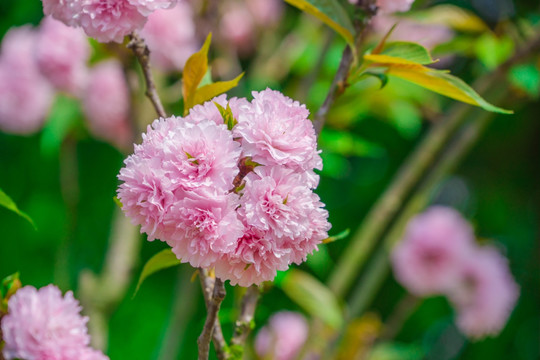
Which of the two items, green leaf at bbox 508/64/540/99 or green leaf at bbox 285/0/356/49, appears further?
green leaf at bbox 508/64/540/99

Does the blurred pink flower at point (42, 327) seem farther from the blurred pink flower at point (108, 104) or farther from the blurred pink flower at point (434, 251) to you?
the blurred pink flower at point (434, 251)

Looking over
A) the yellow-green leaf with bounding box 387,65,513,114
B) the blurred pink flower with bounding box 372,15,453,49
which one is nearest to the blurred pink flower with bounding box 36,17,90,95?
the blurred pink flower with bounding box 372,15,453,49

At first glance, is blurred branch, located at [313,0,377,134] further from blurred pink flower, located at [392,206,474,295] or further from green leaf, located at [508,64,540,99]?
blurred pink flower, located at [392,206,474,295]

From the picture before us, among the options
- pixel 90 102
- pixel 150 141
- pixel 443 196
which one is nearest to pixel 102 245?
pixel 90 102

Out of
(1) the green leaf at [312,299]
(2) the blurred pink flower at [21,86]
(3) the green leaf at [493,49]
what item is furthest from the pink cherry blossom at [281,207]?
(2) the blurred pink flower at [21,86]

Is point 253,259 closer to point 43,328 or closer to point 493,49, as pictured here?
point 43,328

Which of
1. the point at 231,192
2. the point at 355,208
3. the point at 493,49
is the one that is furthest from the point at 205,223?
the point at 355,208
